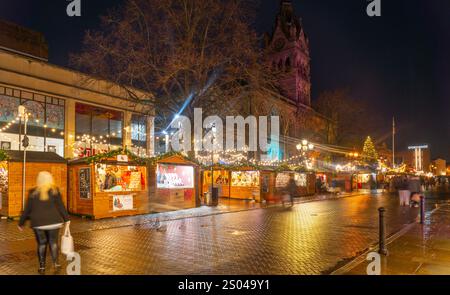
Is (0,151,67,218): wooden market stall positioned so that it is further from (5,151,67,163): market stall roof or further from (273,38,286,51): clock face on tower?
(273,38,286,51): clock face on tower

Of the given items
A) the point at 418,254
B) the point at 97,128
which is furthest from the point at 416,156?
the point at 418,254

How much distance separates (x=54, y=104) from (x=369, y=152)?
46633mm

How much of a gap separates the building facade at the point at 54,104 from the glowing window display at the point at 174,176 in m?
5.25

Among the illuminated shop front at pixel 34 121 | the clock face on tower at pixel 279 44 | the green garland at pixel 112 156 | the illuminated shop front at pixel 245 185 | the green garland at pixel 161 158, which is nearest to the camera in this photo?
the green garland at pixel 112 156

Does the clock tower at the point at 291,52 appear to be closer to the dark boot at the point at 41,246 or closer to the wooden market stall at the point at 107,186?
the wooden market stall at the point at 107,186

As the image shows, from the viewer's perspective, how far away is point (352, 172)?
45.2 meters

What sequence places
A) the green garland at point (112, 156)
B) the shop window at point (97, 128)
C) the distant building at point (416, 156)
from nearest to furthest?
1. the green garland at point (112, 156)
2. the shop window at point (97, 128)
3. the distant building at point (416, 156)

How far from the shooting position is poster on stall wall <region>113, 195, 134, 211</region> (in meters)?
16.1

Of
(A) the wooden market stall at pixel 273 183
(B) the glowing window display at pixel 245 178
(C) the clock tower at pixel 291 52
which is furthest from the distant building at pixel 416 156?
(B) the glowing window display at pixel 245 178

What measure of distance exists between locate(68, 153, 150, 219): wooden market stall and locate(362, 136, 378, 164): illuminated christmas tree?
4537 centimetres

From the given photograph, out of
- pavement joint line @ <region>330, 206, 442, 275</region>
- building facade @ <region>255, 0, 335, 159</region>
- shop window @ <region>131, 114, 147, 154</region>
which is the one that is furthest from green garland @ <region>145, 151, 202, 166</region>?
building facade @ <region>255, 0, 335, 159</region>

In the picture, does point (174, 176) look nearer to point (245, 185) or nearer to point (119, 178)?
point (119, 178)

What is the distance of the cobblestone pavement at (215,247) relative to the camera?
7.54 meters
